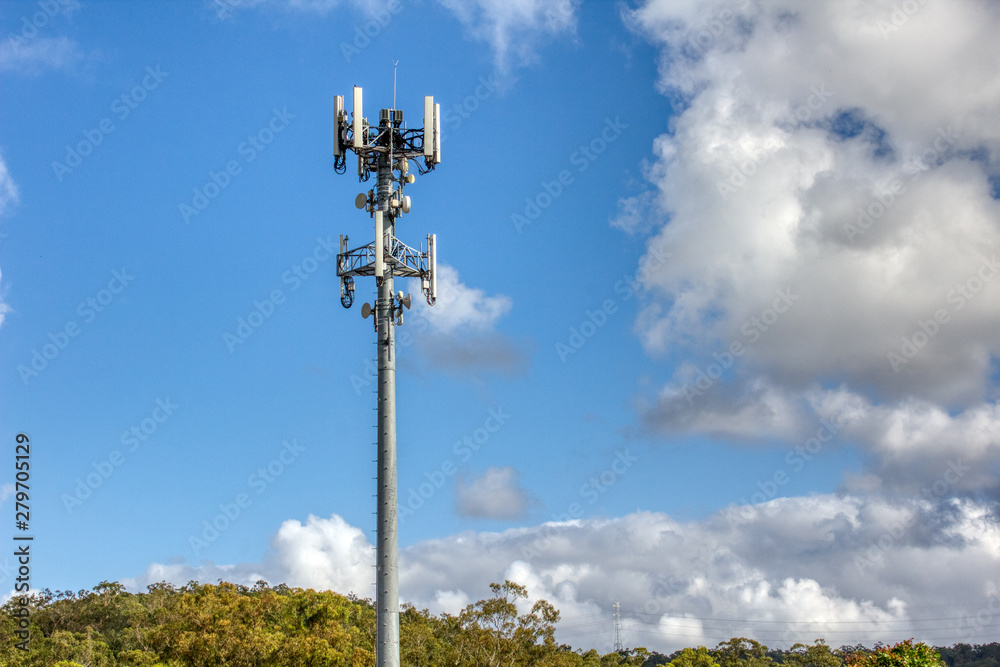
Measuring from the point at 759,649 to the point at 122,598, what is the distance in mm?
55826

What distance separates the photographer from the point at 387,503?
2370cm

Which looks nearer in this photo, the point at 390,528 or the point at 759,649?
the point at 390,528

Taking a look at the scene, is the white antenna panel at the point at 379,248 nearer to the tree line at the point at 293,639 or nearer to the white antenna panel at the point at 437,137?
the white antenna panel at the point at 437,137

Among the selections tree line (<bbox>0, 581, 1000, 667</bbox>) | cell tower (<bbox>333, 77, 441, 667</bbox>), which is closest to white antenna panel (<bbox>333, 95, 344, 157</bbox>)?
cell tower (<bbox>333, 77, 441, 667</bbox>)

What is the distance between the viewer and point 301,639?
3906 cm

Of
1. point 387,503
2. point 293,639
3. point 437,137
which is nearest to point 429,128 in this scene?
point 437,137

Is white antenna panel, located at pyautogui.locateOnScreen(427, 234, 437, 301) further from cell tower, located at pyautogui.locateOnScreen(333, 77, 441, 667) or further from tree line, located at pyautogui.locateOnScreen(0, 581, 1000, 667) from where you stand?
tree line, located at pyautogui.locateOnScreen(0, 581, 1000, 667)

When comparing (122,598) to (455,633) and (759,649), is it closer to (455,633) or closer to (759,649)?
(455,633)

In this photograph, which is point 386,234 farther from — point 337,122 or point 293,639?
point 293,639

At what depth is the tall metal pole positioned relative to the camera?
→ 23.3 m

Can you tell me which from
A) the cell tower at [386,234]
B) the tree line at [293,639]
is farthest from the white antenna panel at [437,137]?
the tree line at [293,639]

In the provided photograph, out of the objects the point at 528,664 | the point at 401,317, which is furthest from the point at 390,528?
the point at 528,664

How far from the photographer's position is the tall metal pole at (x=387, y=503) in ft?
76.6

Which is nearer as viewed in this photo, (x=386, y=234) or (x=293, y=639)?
(x=386, y=234)
